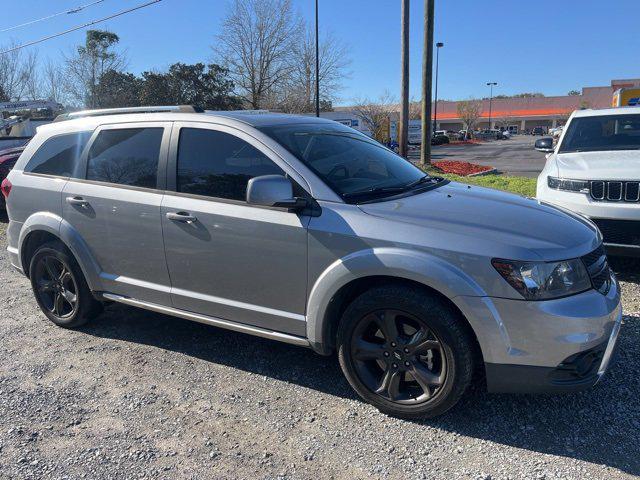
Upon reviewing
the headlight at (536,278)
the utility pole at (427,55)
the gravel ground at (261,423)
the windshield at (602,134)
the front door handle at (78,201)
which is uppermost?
the utility pole at (427,55)

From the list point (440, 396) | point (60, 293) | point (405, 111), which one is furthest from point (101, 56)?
point (440, 396)

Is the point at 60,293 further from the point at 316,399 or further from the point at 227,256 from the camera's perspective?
the point at 316,399

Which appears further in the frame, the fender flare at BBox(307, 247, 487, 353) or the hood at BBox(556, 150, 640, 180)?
the hood at BBox(556, 150, 640, 180)

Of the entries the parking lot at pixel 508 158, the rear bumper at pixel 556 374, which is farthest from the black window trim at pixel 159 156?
the parking lot at pixel 508 158

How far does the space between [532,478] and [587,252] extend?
48.9 inches

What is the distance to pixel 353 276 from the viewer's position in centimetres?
309

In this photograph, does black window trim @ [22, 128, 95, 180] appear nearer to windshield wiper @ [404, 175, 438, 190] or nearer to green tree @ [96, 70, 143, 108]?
windshield wiper @ [404, 175, 438, 190]

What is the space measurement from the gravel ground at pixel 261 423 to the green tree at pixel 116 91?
119 ft

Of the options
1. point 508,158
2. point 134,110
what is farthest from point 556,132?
point 134,110

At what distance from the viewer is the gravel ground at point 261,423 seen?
9.10 ft

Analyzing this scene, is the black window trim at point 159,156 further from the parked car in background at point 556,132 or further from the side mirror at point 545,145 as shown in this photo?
the parked car in background at point 556,132

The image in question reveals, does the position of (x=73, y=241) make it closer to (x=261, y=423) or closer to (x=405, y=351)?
(x=261, y=423)

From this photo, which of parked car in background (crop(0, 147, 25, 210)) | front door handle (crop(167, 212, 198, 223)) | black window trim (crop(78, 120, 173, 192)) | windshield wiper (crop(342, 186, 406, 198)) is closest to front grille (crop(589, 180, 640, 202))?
windshield wiper (crop(342, 186, 406, 198))

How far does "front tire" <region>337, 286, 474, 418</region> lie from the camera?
2916 millimetres
